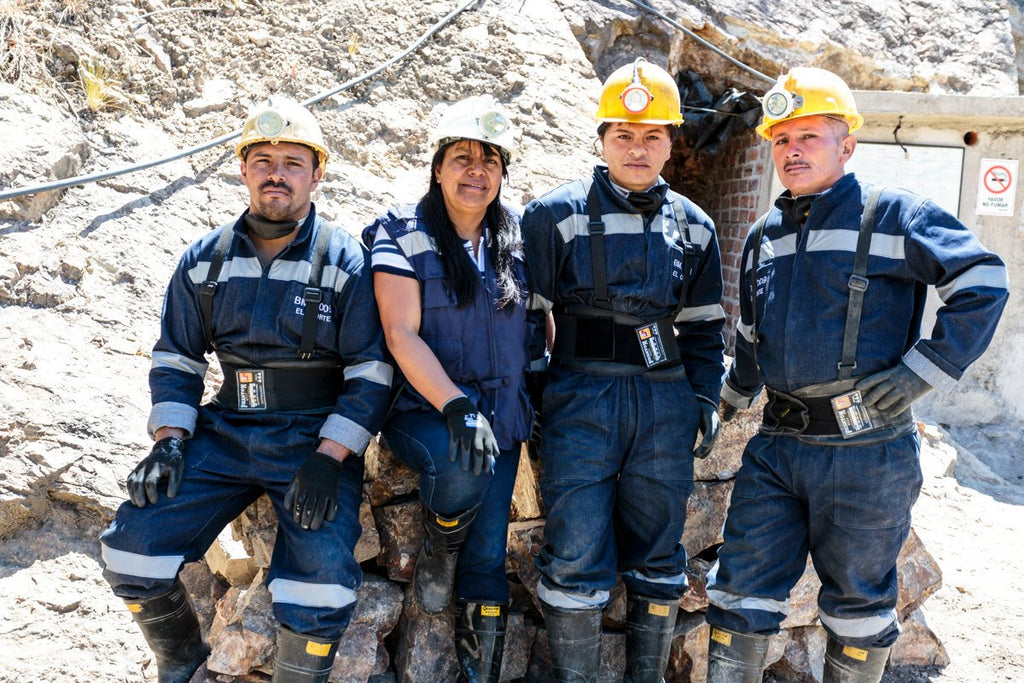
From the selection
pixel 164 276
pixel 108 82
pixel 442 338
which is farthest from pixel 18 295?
pixel 442 338

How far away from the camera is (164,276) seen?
4719 mm

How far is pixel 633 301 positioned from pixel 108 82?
13.5 ft

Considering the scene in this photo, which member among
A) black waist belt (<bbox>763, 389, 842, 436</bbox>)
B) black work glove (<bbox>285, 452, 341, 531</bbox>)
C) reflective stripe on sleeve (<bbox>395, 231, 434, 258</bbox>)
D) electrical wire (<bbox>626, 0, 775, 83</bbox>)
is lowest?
black work glove (<bbox>285, 452, 341, 531</bbox>)

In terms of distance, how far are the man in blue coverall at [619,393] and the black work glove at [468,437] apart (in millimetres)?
333

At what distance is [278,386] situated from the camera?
2.99m

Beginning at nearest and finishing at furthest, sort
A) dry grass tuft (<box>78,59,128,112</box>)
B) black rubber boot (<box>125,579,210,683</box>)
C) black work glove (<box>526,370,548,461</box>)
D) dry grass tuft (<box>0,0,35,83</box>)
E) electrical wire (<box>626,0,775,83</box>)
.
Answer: black rubber boot (<box>125,579,210,683</box>)
black work glove (<box>526,370,548,461</box>)
dry grass tuft (<box>0,0,35,83</box>)
dry grass tuft (<box>78,59,128,112</box>)
electrical wire (<box>626,0,775,83</box>)

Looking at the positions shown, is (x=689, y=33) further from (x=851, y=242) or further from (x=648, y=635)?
(x=648, y=635)

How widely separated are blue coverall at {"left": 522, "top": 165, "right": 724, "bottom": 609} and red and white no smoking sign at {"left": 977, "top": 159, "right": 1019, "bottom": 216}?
4903 millimetres

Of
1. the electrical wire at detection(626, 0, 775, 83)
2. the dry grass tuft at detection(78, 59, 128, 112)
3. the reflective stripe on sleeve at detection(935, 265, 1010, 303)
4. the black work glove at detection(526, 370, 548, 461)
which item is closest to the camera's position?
the reflective stripe on sleeve at detection(935, 265, 1010, 303)

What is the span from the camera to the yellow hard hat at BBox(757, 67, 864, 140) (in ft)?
9.48

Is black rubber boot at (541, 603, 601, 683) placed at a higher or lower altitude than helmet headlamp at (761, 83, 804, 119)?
lower

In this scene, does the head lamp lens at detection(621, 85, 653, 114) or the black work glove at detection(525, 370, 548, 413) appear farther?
the black work glove at detection(525, 370, 548, 413)

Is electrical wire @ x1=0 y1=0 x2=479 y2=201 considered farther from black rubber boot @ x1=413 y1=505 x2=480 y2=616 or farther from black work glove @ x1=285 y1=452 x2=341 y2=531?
black rubber boot @ x1=413 y1=505 x2=480 y2=616

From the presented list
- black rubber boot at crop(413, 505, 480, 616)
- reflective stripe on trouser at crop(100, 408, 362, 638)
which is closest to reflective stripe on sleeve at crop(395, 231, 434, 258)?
reflective stripe on trouser at crop(100, 408, 362, 638)
